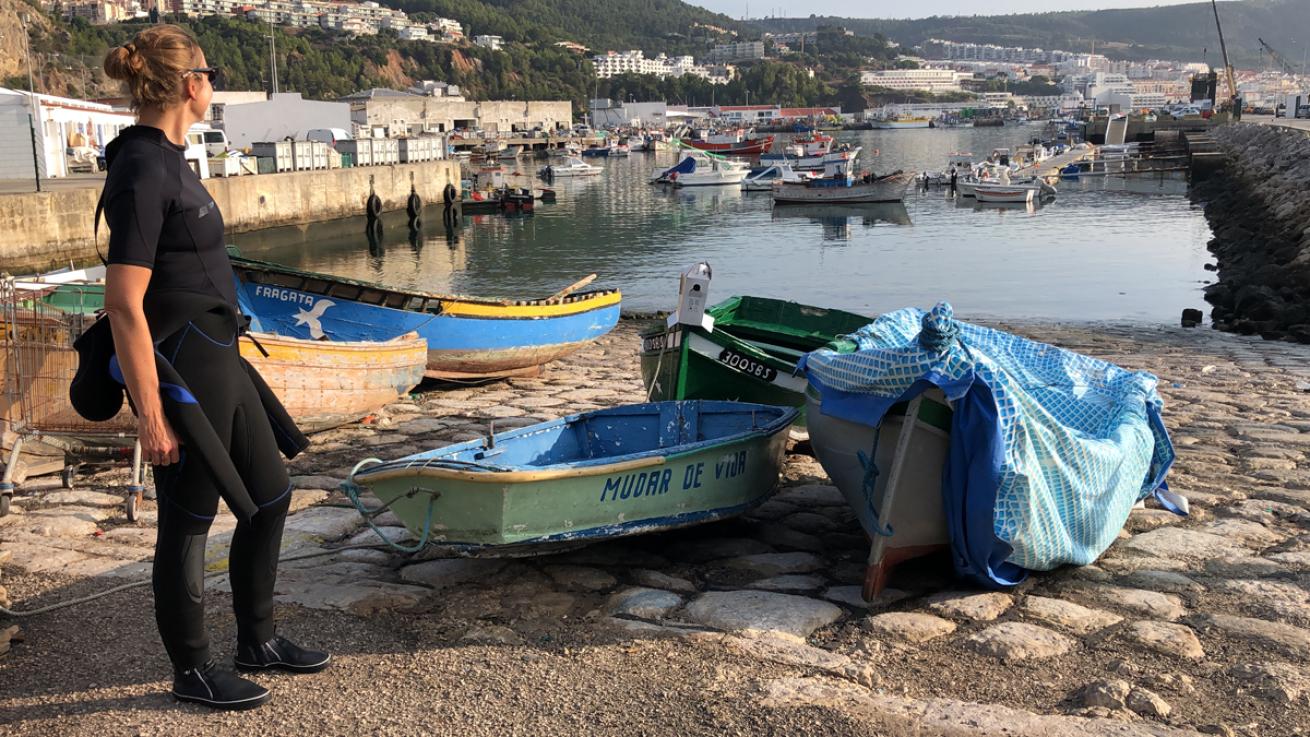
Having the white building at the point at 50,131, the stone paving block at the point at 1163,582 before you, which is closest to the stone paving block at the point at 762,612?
the stone paving block at the point at 1163,582

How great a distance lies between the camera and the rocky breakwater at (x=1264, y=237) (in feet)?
55.7

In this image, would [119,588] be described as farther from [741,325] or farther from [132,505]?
[741,325]

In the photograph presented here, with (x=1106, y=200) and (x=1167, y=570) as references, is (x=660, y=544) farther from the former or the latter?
(x=1106, y=200)

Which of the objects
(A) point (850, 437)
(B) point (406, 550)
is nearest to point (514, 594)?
(B) point (406, 550)

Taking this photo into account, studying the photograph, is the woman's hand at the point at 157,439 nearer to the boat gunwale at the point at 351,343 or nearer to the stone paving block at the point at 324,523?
the stone paving block at the point at 324,523

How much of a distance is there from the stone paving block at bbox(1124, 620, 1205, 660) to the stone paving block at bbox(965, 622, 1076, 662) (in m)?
0.29

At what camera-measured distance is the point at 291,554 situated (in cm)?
567

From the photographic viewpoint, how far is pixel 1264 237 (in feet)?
87.5

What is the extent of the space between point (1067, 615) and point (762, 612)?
52.6 inches

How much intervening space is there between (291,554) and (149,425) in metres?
2.53

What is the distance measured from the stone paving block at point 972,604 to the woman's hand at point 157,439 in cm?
324

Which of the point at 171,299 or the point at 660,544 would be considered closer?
the point at 171,299

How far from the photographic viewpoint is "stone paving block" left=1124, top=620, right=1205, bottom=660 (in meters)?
4.44

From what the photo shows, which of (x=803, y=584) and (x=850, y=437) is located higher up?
Answer: (x=850, y=437)
